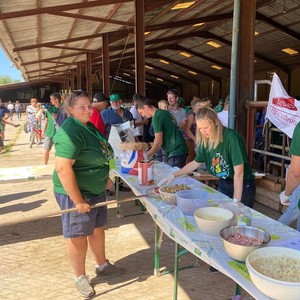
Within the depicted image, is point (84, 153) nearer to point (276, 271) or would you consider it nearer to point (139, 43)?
point (276, 271)

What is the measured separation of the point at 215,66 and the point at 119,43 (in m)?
9.41

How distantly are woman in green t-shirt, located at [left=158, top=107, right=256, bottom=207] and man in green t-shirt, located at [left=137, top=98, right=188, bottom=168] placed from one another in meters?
1.21

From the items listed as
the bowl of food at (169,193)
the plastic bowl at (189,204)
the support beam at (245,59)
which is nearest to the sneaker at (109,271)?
the bowl of food at (169,193)

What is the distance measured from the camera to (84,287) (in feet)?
8.88

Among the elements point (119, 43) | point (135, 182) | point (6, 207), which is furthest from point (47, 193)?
point (119, 43)

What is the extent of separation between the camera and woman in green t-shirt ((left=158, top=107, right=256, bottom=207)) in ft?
7.99

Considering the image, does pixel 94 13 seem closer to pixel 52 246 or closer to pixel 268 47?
pixel 52 246

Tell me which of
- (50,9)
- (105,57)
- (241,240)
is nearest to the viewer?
(241,240)

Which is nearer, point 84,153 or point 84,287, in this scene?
point 84,153

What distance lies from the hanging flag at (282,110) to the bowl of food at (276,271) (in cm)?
287

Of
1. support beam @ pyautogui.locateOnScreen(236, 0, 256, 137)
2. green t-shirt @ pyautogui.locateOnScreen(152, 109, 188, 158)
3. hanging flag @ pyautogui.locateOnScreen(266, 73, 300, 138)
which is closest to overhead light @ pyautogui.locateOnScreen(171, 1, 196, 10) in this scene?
support beam @ pyautogui.locateOnScreen(236, 0, 256, 137)

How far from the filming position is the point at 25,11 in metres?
6.14

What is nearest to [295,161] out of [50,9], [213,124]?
[213,124]

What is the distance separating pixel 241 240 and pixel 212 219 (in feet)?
1.06
